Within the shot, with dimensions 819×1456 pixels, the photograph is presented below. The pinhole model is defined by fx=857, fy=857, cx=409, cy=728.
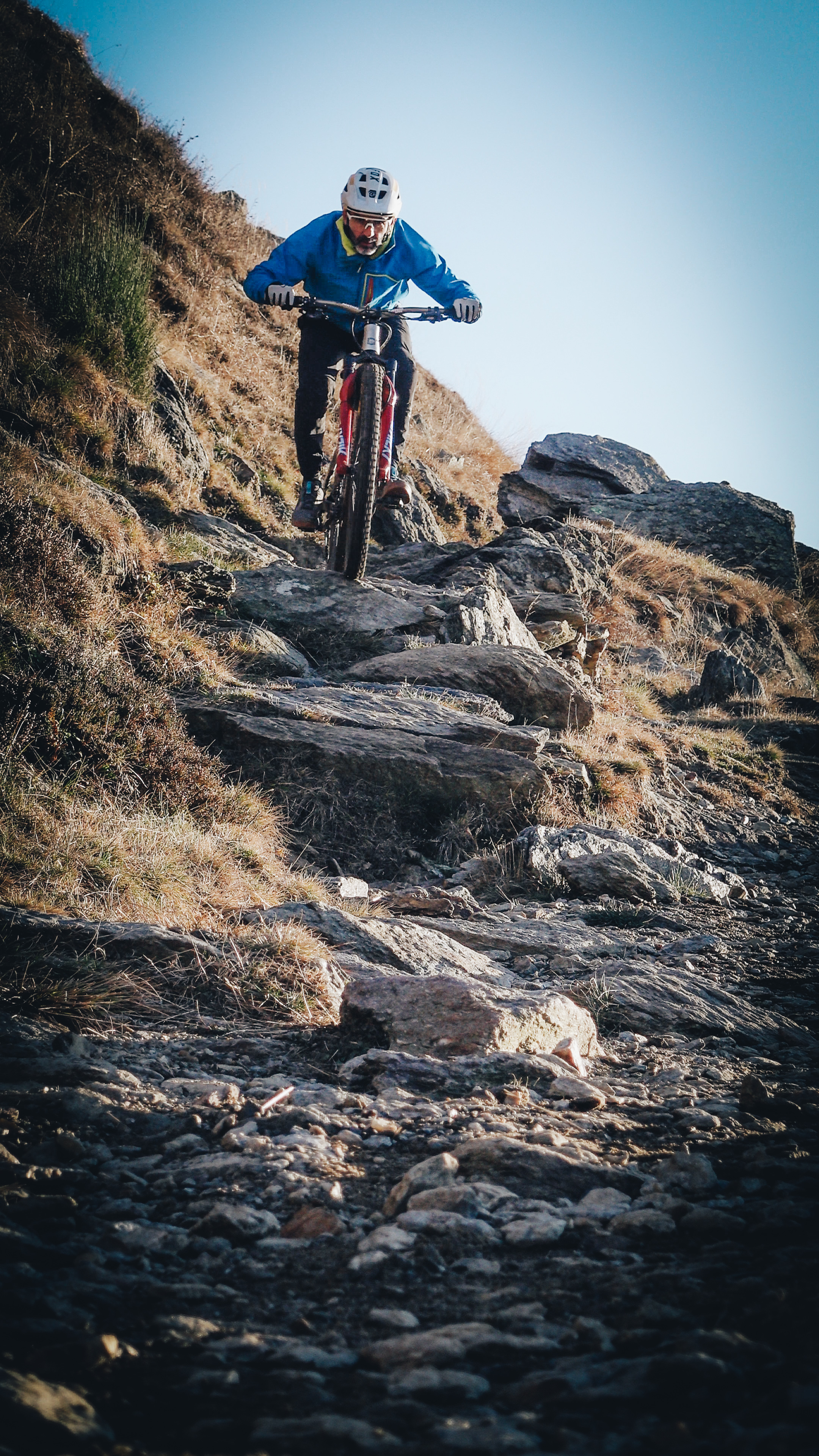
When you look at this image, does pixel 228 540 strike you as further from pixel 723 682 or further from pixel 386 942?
pixel 723 682

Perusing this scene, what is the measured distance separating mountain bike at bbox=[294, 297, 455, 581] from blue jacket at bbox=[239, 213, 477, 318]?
7.8 inches

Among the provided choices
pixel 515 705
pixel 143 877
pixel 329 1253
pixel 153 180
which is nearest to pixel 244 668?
pixel 515 705

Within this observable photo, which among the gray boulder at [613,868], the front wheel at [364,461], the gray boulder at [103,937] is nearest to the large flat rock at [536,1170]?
the gray boulder at [103,937]

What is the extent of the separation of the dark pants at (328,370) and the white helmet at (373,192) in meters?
0.78

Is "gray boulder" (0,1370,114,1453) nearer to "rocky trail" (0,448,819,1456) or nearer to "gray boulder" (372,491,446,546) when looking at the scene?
"rocky trail" (0,448,819,1456)

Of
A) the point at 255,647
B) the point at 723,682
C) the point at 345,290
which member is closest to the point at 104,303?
the point at 345,290

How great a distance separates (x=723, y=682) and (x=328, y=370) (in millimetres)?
7020

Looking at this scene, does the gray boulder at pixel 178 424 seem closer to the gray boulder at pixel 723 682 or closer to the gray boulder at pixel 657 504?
the gray boulder at pixel 723 682

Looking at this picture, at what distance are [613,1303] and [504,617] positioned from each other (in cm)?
725

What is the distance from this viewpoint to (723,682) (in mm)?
11461

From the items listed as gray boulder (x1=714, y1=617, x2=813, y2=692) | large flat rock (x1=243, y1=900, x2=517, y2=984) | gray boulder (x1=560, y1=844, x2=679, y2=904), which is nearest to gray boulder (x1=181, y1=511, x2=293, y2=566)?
gray boulder (x1=560, y1=844, x2=679, y2=904)

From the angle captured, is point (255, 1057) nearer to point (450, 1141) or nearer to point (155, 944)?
point (155, 944)

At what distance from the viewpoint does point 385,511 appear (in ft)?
38.2

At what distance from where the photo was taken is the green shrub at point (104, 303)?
7.85 metres
